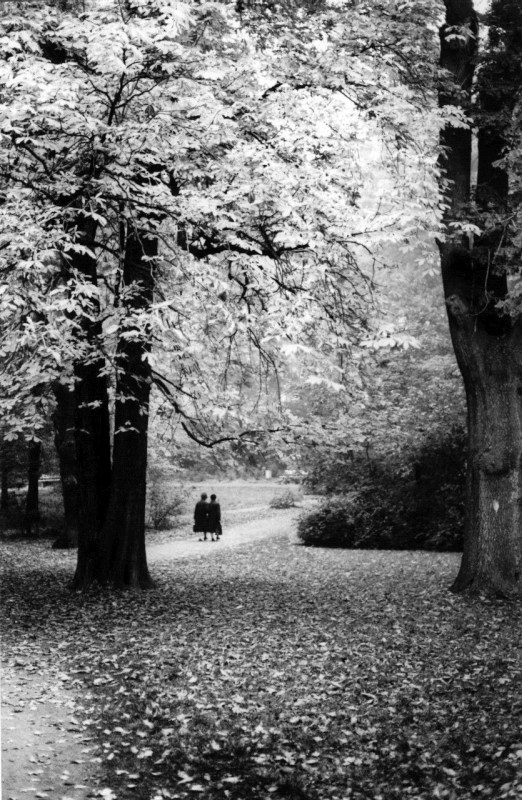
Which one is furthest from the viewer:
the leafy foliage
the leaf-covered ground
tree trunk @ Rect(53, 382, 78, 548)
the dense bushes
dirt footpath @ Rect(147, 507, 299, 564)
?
the leafy foliage

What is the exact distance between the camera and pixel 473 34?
10992mm

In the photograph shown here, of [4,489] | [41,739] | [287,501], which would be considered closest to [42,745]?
A: [41,739]

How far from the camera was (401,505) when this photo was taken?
19641mm

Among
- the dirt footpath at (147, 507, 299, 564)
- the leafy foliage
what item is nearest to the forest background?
the dirt footpath at (147, 507, 299, 564)

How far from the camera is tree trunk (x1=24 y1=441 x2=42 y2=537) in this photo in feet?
81.4

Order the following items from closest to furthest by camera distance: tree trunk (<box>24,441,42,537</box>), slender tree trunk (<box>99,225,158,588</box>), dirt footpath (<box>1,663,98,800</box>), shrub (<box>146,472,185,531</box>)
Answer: dirt footpath (<box>1,663,98,800</box>)
slender tree trunk (<box>99,225,158,588</box>)
tree trunk (<box>24,441,42,537</box>)
shrub (<box>146,472,185,531</box>)

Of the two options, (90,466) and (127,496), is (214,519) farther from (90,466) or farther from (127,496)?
(127,496)

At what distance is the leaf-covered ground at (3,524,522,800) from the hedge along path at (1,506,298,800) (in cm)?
10

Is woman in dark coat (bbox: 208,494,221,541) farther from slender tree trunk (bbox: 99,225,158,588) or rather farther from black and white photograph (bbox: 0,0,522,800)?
slender tree trunk (bbox: 99,225,158,588)

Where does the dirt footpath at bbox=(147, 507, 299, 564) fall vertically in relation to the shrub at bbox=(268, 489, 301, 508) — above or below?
below

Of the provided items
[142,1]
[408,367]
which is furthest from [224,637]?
[408,367]

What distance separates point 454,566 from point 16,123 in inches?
441

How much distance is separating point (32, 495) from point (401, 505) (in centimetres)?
1300

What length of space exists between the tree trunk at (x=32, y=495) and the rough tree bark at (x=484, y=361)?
632 inches
